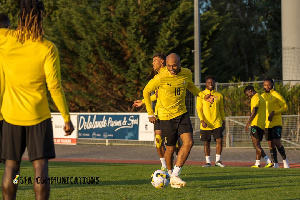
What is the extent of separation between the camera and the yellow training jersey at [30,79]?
561cm

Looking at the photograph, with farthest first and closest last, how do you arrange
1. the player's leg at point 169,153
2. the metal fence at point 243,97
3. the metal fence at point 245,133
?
1. the metal fence at point 243,97
2. the metal fence at point 245,133
3. the player's leg at point 169,153

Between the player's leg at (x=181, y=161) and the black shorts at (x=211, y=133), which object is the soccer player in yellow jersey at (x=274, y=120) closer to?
the black shorts at (x=211, y=133)

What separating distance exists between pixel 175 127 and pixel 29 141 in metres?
4.32

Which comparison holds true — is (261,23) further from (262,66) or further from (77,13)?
(77,13)

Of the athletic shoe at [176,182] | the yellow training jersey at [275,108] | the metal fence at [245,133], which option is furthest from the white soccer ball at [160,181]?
the metal fence at [245,133]

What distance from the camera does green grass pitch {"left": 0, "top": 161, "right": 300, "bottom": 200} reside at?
27.6 feet

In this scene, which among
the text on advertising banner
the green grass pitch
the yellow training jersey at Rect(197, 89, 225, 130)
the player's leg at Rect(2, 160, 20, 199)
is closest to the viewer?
the player's leg at Rect(2, 160, 20, 199)

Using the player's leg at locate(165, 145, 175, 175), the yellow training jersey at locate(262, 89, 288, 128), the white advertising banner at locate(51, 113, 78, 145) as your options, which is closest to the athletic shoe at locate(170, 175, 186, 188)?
the player's leg at locate(165, 145, 175, 175)

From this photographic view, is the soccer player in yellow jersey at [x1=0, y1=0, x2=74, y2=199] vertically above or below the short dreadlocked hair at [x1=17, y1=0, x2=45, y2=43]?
below

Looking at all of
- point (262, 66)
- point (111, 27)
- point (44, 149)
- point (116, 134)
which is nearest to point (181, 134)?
point (44, 149)

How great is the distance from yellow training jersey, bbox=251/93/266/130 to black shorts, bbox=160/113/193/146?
493 cm

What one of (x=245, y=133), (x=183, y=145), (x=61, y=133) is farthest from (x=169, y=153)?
(x=61, y=133)

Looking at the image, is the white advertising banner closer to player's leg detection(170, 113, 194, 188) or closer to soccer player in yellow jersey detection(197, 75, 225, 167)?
soccer player in yellow jersey detection(197, 75, 225, 167)

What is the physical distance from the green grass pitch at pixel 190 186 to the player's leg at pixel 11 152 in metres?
2.63
